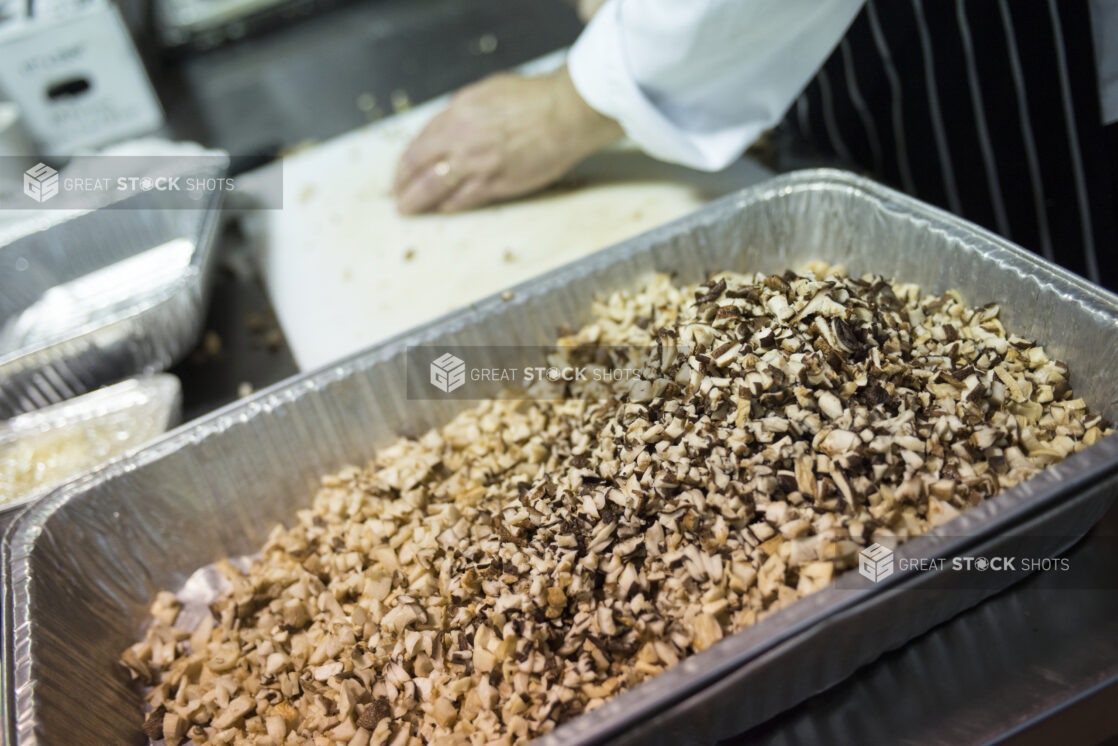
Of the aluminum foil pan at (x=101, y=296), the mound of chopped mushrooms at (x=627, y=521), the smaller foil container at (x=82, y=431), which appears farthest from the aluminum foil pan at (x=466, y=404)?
the aluminum foil pan at (x=101, y=296)

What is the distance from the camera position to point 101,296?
1.55m

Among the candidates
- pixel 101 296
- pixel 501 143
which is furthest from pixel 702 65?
pixel 101 296

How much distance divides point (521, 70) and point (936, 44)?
984 mm

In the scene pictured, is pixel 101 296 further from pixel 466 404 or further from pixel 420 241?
pixel 466 404

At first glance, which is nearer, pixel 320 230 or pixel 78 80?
pixel 320 230

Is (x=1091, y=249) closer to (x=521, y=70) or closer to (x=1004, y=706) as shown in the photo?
(x=1004, y=706)

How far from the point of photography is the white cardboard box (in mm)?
1834

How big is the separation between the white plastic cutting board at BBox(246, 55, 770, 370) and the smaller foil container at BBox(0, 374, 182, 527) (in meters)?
0.23

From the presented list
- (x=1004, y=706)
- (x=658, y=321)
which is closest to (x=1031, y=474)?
(x=1004, y=706)

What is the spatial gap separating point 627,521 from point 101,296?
50.1 inches

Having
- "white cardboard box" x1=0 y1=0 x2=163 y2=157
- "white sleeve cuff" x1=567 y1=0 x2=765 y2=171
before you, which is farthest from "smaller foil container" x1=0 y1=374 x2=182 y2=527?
"white cardboard box" x1=0 y1=0 x2=163 y2=157

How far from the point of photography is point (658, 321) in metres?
1.06

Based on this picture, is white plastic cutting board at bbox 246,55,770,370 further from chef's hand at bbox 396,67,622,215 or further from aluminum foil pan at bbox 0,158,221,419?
aluminum foil pan at bbox 0,158,221,419

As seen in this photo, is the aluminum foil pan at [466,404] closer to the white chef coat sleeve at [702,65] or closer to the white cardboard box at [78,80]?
the white chef coat sleeve at [702,65]
